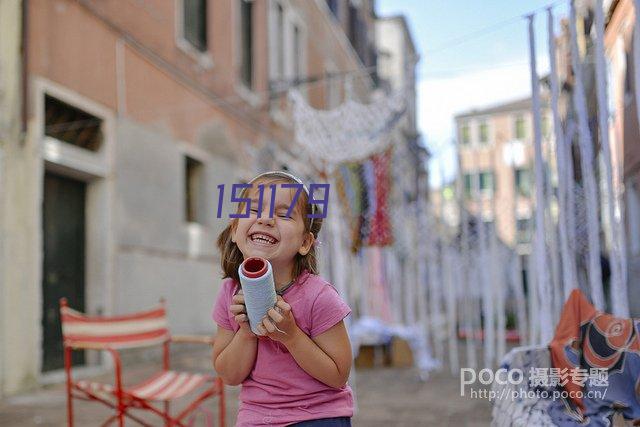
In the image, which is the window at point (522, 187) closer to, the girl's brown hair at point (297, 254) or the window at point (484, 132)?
the window at point (484, 132)

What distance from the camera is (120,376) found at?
3412mm

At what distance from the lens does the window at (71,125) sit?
729 cm

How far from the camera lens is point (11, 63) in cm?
647

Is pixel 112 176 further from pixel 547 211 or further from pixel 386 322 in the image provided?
pixel 547 211

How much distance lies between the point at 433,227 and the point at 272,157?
2.20 meters

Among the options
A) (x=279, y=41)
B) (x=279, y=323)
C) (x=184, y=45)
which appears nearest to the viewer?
(x=279, y=323)

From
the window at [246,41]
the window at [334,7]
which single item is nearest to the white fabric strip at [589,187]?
the window at [246,41]

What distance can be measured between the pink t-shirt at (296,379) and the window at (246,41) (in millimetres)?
11497

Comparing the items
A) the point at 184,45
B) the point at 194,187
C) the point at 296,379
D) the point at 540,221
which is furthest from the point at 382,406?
the point at 184,45

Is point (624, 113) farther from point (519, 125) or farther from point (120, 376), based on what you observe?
point (519, 125)

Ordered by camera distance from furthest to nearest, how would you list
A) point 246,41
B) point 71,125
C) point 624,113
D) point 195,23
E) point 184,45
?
point 246,41 < point 195,23 < point 184,45 < point 71,125 < point 624,113

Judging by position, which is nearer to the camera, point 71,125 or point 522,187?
point 71,125

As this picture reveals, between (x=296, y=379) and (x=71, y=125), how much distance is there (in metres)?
6.47

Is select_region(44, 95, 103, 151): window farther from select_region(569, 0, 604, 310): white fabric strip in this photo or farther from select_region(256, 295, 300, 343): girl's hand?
select_region(256, 295, 300, 343): girl's hand
